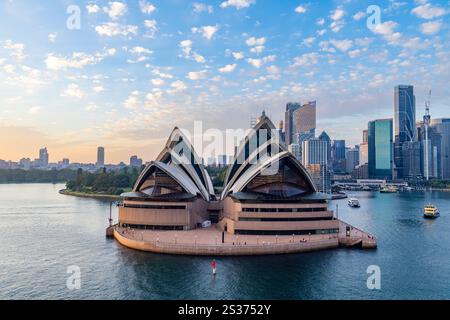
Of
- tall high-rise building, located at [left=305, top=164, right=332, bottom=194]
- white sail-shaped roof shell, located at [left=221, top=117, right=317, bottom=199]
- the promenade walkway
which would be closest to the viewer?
the promenade walkway

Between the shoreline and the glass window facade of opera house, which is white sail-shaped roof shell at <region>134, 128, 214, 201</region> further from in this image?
the shoreline

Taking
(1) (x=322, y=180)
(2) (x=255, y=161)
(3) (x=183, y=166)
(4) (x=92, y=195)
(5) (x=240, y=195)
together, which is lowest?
(4) (x=92, y=195)

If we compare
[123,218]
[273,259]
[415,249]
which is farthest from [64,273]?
[415,249]

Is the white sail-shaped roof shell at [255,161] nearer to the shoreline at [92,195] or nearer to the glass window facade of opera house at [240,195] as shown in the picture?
the glass window facade of opera house at [240,195]

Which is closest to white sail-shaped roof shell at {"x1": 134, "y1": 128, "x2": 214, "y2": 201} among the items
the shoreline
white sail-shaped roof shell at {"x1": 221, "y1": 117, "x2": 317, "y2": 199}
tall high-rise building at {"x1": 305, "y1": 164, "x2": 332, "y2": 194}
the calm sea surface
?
white sail-shaped roof shell at {"x1": 221, "y1": 117, "x2": 317, "y2": 199}

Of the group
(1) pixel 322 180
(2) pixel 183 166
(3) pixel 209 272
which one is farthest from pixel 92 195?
(3) pixel 209 272

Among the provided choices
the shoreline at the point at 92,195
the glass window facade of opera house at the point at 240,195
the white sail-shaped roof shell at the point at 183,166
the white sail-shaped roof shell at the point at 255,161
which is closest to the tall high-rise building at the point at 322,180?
the shoreline at the point at 92,195

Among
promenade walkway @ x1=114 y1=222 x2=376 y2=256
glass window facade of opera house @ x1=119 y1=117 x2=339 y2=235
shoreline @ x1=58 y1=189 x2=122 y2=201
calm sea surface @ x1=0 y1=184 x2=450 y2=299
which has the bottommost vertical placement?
calm sea surface @ x1=0 y1=184 x2=450 y2=299

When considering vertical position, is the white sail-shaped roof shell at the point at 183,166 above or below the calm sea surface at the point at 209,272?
above

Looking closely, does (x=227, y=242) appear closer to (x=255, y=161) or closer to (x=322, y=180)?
(x=255, y=161)
